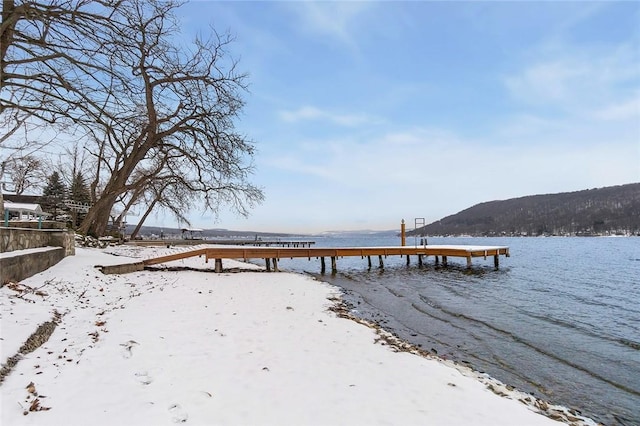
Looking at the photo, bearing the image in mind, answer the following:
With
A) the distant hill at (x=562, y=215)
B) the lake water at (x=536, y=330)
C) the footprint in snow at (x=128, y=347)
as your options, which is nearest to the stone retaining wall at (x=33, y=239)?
the footprint in snow at (x=128, y=347)

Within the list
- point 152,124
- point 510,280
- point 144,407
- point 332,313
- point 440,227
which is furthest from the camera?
point 440,227

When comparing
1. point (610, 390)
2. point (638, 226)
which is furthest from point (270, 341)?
point (638, 226)

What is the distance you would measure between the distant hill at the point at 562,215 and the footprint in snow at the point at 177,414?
10575cm

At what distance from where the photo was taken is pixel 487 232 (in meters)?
152

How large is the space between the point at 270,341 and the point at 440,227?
18479 centimetres

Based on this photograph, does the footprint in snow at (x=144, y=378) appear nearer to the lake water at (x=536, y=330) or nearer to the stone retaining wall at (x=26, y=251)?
the stone retaining wall at (x=26, y=251)

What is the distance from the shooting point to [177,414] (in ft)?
10.8

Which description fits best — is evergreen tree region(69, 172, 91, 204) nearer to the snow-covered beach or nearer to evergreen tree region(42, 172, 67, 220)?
evergreen tree region(42, 172, 67, 220)

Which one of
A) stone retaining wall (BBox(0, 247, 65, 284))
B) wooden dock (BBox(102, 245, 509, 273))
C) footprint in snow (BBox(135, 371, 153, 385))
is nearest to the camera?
footprint in snow (BBox(135, 371, 153, 385))

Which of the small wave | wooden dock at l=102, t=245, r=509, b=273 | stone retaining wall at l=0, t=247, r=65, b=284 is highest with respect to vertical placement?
stone retaining wall at l=0, t=247, r=65, b=284

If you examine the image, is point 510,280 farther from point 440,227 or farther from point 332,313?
point 440,227

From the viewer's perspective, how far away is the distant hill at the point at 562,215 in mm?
120188

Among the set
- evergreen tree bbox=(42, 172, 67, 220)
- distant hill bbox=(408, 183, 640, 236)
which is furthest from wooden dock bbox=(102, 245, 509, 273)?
distant hill bbox=(408, 183, 640, 236)

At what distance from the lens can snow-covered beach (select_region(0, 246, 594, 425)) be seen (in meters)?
3.39
